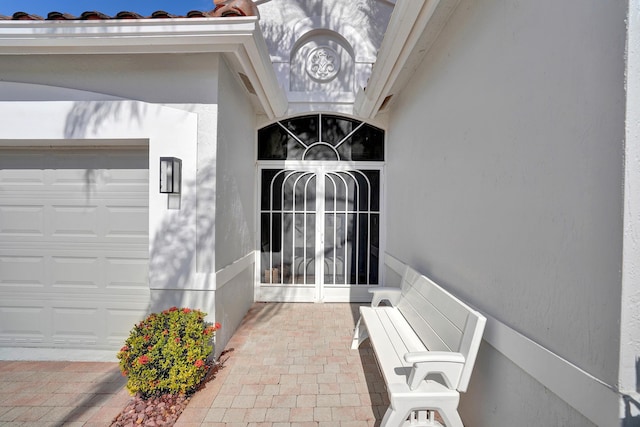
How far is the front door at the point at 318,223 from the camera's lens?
599cm

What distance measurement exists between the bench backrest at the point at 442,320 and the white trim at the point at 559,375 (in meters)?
0.15

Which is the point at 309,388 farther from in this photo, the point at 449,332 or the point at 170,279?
the point at 170,279

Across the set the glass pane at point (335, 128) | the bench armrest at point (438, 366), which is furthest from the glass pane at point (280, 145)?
the bench armrest at point (438, 366)

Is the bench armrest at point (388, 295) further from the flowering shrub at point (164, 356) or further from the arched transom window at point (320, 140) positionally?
the arched transom window at point (320, 140)

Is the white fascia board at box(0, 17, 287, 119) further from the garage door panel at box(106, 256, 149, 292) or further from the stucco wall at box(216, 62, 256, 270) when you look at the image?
the garage door panel at box(106, 256, 149, 292)

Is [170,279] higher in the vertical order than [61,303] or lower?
higher

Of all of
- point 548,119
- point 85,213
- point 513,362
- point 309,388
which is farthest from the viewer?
point 85,213

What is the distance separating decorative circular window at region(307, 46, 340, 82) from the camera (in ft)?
20.3

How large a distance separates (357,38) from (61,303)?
643 cm

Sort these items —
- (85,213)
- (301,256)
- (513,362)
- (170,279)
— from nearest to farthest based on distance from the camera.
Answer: (513,362)
(170,279)
(85,213)
(301,256)

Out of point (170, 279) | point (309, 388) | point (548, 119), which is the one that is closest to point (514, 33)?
point (548, 119)

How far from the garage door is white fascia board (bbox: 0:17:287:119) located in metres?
1.16

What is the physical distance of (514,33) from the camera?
80.3 inches

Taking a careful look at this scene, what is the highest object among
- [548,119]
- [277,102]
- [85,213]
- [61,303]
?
[277,102]
